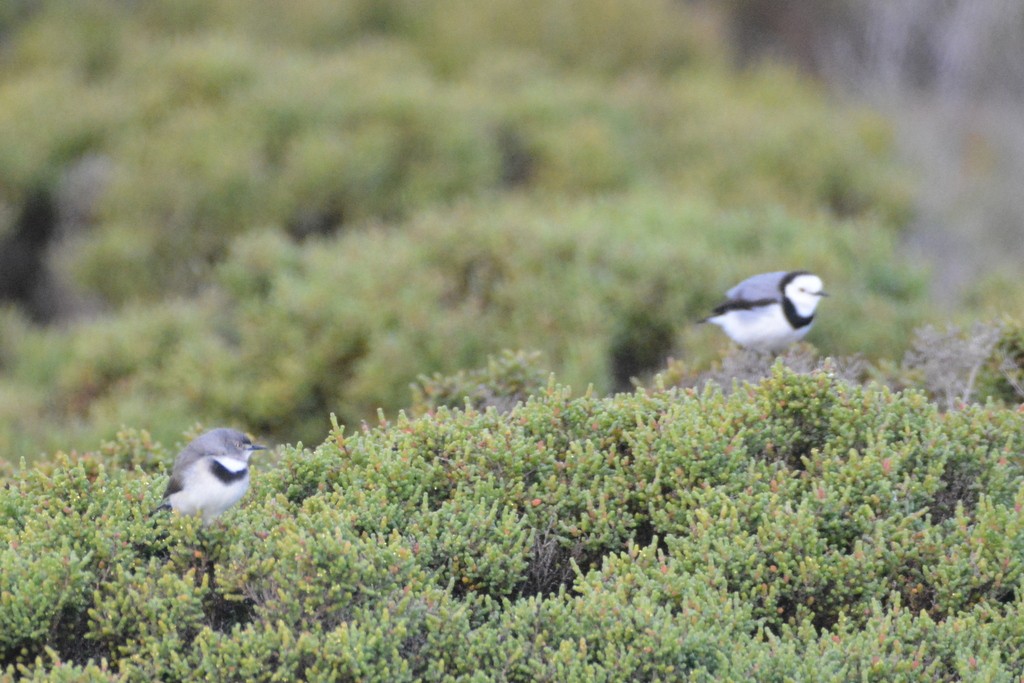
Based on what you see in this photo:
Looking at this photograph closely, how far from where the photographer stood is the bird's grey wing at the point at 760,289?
651 centimetres

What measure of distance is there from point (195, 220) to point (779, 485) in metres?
8.06

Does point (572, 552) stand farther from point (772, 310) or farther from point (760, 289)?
point (760, 289)

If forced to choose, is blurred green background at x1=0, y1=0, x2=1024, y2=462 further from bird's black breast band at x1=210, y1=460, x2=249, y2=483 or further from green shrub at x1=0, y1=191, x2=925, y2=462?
bird's black breast band at x1=210, y1=460, x2=249, y2=483

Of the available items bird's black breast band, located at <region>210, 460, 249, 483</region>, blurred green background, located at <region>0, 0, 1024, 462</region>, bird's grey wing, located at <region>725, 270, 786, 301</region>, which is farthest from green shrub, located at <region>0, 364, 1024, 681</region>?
blurred green background, located at <region>0, 0, 1024, 462</region>

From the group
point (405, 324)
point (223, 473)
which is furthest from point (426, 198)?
point (223, 473)

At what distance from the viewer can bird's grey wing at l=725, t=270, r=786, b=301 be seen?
21.4ft

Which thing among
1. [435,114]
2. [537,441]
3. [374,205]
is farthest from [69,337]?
[537,441]

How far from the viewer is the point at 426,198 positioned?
11.2 meters

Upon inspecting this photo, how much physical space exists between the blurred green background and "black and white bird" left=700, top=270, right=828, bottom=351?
224mm

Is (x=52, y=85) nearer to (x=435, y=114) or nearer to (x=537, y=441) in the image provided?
(x=435, y=114)

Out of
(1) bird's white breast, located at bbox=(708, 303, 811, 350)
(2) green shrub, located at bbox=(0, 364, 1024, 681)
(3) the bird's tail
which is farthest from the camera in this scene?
(1) bird's white breast, located at bbox=(708, 303, 811, 350)

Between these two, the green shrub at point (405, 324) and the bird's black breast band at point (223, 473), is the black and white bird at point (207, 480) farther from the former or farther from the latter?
the green shrub at point (405, 324)

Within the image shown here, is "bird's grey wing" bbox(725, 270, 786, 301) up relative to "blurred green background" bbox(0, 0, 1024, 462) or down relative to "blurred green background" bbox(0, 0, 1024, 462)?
up

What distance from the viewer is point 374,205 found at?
11273 millimetres
